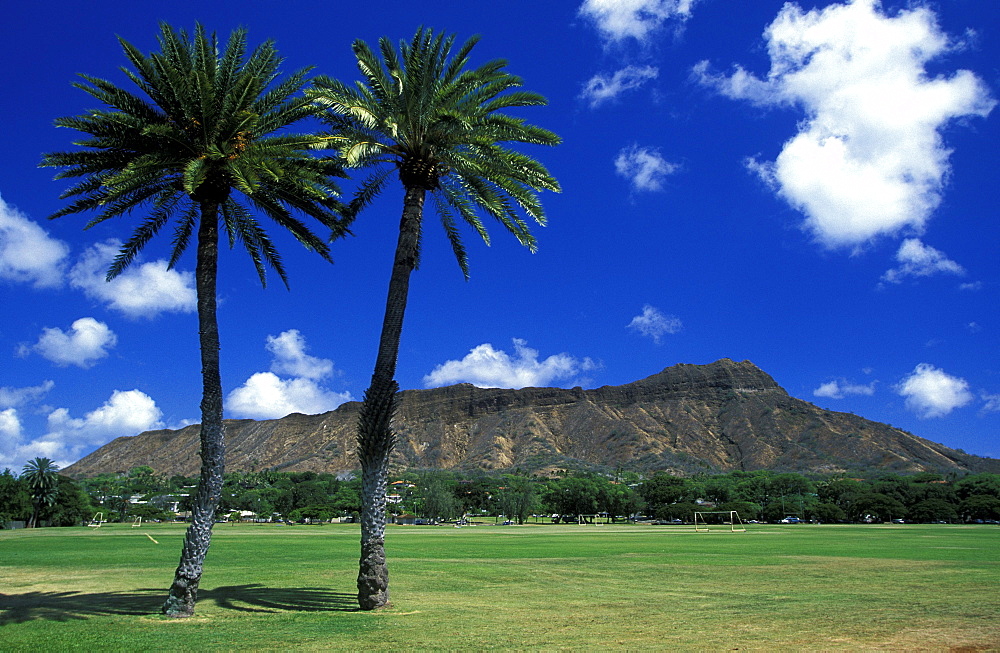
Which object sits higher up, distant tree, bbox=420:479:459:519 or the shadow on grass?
the shadow on grass

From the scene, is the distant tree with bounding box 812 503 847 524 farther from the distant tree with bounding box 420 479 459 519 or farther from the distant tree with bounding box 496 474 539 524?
the distant tree with bounding box 420 479 459 519

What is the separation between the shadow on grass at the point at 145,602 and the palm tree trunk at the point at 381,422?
1015mm

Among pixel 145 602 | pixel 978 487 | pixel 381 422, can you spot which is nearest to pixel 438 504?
pixel 978 487

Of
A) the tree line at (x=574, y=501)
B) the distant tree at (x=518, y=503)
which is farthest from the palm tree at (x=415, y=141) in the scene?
the distant tree at (x=518, y=503)

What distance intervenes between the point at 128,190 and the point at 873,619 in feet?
63.0

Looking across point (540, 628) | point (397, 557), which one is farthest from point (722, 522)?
point (540, 628)

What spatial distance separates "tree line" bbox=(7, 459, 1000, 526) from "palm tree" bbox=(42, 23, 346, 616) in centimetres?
9587

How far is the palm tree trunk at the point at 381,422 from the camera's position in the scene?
16.4 meters

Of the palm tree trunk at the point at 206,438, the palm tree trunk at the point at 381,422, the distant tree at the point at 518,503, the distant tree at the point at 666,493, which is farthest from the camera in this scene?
the distant tree at the point at 666,493

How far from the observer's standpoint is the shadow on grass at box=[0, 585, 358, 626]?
1596 centimetres

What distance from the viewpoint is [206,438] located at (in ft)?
53.8

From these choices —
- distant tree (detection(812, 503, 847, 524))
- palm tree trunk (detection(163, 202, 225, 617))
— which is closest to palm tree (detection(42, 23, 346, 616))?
palm tree trunk (detection(163, 202, 225, 617))

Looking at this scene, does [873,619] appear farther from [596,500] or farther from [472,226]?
[596,500]

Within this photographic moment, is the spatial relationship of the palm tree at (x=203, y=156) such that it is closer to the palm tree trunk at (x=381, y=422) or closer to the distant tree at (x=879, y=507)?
the palm tree trunk at (x=381, y=422)
